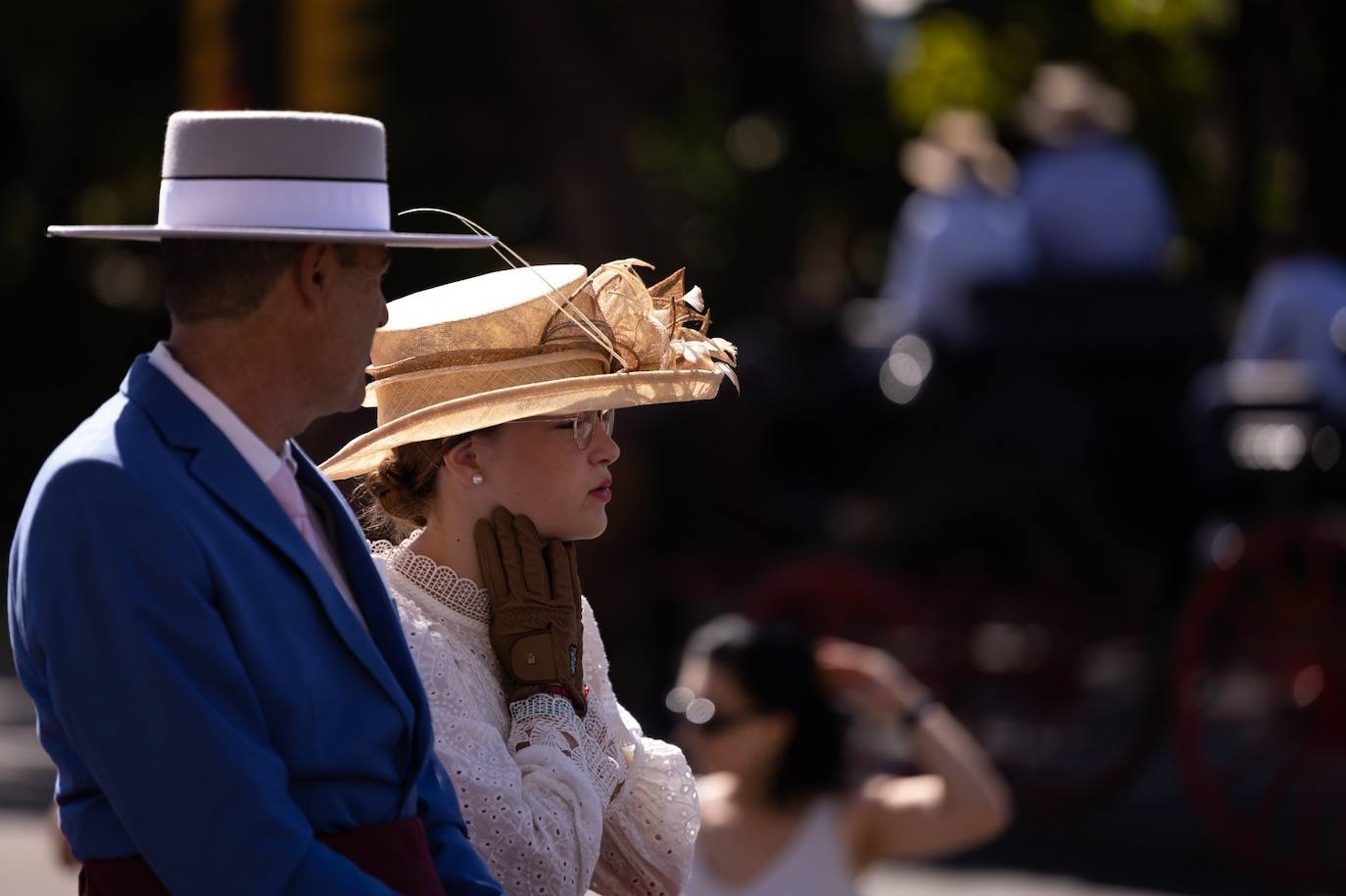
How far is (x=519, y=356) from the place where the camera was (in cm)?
240

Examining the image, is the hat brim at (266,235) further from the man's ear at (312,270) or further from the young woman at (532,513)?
the young woman at (532,513)

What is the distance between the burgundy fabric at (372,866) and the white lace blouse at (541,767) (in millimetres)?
186

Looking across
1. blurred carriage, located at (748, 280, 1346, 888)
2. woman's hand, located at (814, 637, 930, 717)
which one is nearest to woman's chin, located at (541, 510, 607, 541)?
woman's hand, located at (814, 637, 930, 717)

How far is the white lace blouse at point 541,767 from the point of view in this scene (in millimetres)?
2176

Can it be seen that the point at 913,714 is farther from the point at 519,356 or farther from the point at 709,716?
the point at 519,356

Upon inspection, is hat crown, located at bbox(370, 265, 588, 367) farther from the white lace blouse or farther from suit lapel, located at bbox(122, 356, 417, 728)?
suit lapel, located at bbox(122, 356, 417, 728)

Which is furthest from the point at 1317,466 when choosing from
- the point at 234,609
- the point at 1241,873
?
the point at 234,609

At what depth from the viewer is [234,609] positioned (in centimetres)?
183

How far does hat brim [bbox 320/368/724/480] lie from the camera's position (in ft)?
7.64

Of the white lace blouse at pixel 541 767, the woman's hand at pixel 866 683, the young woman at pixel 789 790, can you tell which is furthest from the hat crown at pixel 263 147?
the woman's hand at pixel 866 683

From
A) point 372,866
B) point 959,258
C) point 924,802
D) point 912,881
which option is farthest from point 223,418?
point 959,258

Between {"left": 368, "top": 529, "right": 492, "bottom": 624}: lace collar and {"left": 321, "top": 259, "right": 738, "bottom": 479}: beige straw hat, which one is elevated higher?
{"left": 321, "top": 259, "right": 738, "bottom": 479}: beige straw hat

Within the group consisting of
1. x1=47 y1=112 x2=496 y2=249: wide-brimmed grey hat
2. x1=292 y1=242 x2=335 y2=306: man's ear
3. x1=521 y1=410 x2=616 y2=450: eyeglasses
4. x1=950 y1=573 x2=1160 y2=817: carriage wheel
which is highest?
x1=47 y1=112 x2=496 y2=249: wide-brimmed grey hat

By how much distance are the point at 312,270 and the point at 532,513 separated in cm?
50
